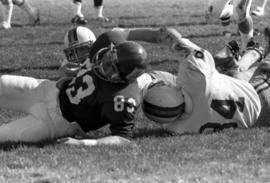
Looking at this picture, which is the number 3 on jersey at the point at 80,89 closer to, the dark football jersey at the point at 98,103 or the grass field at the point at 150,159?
the dark football jersey at the point at 98,103

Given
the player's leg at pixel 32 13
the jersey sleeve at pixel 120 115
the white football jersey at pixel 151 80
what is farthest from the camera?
the player's leg at pixel 32 13

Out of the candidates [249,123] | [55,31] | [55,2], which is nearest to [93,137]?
[249,123]

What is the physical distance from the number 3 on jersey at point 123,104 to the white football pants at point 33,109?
0.56 metres

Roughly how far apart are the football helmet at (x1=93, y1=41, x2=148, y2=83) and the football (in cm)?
27

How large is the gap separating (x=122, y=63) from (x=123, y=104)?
303 mm

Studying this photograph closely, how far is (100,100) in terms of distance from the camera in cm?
473

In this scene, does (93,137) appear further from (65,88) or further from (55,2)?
(55,2)

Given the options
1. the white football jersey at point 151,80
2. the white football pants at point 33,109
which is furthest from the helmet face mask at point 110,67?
the white football pants at point 33,109

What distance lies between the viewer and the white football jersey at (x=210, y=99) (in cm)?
495

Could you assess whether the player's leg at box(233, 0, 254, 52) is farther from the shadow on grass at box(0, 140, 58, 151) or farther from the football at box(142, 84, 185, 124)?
the shadow on grass at box(0, 140, 58, 151)

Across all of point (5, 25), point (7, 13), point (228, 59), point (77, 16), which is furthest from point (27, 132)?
point (77, 16)

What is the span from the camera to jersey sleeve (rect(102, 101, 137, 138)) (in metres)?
4.62

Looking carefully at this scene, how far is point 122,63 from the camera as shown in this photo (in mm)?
4656

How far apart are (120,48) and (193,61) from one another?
24.7 inches
